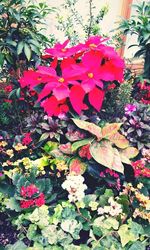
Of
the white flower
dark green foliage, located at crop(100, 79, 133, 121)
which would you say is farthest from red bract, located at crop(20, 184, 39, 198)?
dark green foliage, located at crop(100, 79, 133, 121)

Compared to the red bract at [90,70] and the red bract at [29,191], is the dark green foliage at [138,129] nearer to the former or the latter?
the red bract at [90,70]

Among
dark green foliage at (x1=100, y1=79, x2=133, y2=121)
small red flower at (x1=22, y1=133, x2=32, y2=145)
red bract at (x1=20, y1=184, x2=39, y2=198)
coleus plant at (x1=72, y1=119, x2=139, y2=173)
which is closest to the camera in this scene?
red bract at (x1=20, y1=184, x2=39, y2=198)

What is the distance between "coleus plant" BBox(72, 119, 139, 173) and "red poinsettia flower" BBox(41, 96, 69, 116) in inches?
5.1

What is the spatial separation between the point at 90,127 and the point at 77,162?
0.64 ft

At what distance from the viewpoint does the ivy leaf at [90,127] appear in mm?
1932

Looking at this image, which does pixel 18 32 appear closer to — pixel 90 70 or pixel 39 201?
pixel 90 70

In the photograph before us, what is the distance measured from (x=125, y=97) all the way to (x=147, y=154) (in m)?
0.49

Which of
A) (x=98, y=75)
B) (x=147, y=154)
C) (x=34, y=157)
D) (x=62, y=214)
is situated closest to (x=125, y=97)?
(x=98, y=75)

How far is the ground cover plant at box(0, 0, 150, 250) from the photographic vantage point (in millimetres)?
1714

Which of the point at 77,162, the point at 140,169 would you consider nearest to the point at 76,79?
the point at 77,162

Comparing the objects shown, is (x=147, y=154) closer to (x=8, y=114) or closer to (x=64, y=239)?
(x=64, y=239)

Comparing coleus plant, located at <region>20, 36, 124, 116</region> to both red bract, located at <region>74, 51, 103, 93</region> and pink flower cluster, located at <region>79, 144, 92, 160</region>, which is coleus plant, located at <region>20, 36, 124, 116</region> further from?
pink flower cluster, located at <region>79, 144, 92, 160</region>

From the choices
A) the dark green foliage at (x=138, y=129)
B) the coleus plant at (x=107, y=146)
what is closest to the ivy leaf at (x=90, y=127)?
the coleus plant at (x=107, y=146)

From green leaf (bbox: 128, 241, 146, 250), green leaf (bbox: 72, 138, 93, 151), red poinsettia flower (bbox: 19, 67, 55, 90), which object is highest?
red poinsettia flower (bbox: 19, 67, 55, 90)
